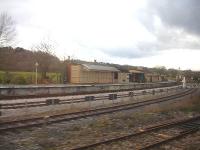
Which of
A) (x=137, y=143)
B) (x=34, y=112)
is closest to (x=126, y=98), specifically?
(x=34, y=112)

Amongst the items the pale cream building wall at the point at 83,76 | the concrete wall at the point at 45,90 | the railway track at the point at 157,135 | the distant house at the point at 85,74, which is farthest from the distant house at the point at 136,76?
the railway track at the point at 157,135

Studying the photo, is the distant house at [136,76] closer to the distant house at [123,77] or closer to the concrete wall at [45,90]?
the distant house at [123,77]

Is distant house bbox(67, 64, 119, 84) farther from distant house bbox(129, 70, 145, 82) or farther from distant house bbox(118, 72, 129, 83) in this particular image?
distant house bbox(129, 70, 145, 82)

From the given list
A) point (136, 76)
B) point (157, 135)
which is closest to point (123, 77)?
point (136, 76)

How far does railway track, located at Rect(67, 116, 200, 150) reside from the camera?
445 inches

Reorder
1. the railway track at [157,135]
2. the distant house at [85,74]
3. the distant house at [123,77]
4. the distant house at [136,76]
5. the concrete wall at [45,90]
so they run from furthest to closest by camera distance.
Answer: the distant house at [136,76], the distant house at [123,77], the distant house at [85,74], the concrete wall at [45,90], the railway track at [157,135]

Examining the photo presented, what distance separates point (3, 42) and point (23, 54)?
26587 mm

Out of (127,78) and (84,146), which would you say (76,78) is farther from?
(84,146)

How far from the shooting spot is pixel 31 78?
2202 inches

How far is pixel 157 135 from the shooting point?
13773mm

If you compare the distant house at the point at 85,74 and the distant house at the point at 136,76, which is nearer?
the distant house at the point at 85,74

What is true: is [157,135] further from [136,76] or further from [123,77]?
[136,76]

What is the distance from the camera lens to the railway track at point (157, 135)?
11.3 metres

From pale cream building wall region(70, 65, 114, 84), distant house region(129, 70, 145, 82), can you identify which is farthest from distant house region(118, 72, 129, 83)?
pale cream building wall region(70, 65, 114, 84)
